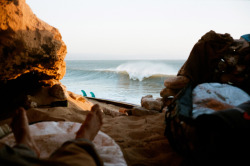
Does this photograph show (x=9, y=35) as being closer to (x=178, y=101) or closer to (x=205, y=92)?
(x=178, y=101)

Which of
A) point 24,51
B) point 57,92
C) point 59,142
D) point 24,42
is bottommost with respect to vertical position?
point 59,142

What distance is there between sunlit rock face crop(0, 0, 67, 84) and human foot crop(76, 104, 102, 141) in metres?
1.86

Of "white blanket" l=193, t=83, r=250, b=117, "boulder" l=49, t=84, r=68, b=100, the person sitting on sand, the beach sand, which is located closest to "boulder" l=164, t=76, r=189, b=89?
the beach sand

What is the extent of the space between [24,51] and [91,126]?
6.77 ft

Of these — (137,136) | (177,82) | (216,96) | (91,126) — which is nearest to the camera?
(91,126)

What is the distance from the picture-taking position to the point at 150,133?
2.34m

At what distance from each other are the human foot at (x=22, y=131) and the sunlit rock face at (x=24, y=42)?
1548mm

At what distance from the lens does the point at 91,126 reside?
1.59 metres

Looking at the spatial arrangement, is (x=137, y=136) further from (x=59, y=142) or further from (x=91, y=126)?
(x=59, y=142)

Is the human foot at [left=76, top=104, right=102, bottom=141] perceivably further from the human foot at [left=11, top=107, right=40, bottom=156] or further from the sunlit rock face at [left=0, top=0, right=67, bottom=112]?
the sunlit rock face at [left=0, top=0, right=67, bottom=112]

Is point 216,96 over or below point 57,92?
over

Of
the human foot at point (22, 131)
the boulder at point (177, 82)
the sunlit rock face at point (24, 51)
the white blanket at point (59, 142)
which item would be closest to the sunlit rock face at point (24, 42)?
the sunlit rock face at point (24, 51)

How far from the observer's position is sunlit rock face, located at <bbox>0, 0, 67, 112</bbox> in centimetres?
261

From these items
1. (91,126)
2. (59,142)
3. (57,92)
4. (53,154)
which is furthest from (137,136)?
(57,92)
